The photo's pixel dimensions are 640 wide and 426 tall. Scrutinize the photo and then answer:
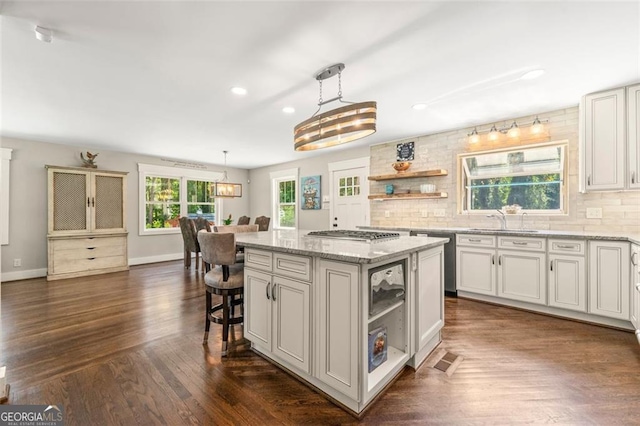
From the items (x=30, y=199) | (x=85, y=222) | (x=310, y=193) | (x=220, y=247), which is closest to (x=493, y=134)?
(x=310, y=193)

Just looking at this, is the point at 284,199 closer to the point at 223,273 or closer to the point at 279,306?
the point at 223,273

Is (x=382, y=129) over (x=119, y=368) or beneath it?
over

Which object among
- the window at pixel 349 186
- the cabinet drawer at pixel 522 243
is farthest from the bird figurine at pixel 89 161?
the cabinet drawer at pixel 522 243

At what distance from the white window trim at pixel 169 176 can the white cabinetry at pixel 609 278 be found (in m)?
7.19

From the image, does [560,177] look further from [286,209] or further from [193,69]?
[286,209]

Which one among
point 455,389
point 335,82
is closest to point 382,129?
point 335,82

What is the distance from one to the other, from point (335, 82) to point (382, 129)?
1809mm

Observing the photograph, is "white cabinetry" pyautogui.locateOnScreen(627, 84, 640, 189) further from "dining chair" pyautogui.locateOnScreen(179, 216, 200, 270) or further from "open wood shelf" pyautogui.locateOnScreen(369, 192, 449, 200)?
"dining chair" pyautogui.locateOnScreen(179, 216, 200, 270)

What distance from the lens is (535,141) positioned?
3.67 m

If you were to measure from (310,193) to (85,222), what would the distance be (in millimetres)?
4295

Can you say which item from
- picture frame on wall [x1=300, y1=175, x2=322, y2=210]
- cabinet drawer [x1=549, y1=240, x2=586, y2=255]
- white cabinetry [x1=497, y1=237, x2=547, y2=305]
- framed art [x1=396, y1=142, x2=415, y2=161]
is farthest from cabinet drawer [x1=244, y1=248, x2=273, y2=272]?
picture frame on wall [x1=300, y1=175, x2=322, y2=210]

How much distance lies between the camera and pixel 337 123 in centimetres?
217

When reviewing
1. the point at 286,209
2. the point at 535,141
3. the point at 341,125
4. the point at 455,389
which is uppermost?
the point at 535,141

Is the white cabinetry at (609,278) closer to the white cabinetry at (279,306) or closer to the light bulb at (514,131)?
the light bulb at (514,131)
